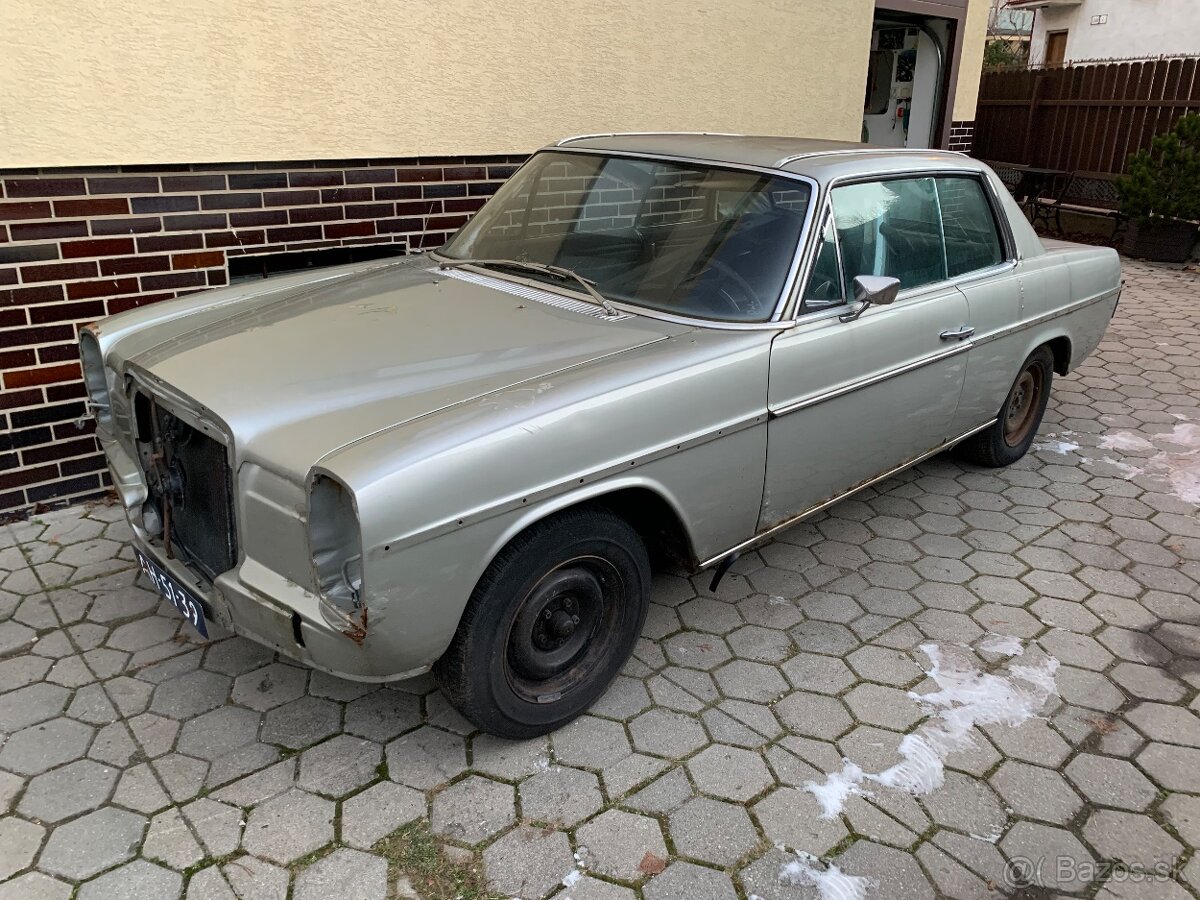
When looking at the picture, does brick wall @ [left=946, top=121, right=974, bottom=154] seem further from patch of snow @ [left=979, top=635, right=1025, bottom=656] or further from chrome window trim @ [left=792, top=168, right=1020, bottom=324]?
patch of snow @ [left=979, top=635, right=1025, bottom=656]

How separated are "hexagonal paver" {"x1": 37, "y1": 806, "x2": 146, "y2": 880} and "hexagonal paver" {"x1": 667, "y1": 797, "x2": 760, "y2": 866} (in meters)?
1.44

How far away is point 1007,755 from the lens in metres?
2.79

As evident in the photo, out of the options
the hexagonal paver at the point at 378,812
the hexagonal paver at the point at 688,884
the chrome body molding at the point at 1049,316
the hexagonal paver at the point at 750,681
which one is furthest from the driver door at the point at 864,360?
the hexagonal paver at the point at 378,812

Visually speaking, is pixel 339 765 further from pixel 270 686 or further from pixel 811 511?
pixel 811 511

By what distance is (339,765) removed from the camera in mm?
2678

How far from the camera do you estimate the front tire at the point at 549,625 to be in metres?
2.47

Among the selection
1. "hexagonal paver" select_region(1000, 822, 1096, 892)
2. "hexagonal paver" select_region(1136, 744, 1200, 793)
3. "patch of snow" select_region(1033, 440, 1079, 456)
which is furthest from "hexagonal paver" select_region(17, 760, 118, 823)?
"patch of snow" select_region(1033, 440, 1079, 456)

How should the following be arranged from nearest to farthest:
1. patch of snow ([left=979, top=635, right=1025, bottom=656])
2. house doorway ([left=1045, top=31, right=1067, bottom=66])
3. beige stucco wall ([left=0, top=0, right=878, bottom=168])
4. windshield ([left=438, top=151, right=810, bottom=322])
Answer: windshield ([left=438, top=151, right=810, bottom=322]) → patch of snow ([left=979, top=635, right=1025, bottom=656]) → beige stucco wall ([left=0, top=0, right=878, bottom=168]) → house doorway ([left=1045, top=31, right=1067, bottom=66])

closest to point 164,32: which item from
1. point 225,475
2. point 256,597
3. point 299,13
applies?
point 299,13

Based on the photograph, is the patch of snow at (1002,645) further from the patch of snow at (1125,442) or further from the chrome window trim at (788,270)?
the patch of snow at (1125,442)

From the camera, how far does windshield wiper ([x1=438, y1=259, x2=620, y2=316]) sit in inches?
124

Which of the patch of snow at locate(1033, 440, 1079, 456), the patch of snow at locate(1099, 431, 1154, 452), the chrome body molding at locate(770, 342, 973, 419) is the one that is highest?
the chrome body molding at locate(770, 342, 973, 419)

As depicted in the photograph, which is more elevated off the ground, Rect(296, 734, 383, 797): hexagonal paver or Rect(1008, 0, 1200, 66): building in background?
Rect(1008, 0, 1200, 66): building in background

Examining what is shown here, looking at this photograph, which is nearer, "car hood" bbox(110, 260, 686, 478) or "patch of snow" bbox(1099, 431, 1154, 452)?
"car hood" bbox(110, 260, 686, 478)
